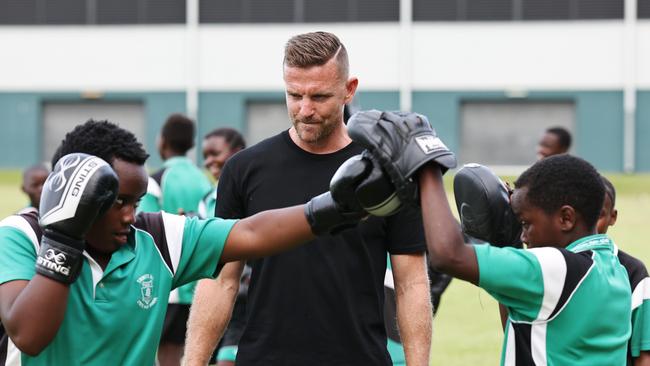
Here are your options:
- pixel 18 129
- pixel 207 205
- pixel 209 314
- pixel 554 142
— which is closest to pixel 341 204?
pixel 209 314

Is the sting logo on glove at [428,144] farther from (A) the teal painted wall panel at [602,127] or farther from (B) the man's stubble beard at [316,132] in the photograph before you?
(A) the teal painted wall panel at [602,127]

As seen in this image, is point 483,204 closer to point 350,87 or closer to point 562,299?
point 562,299

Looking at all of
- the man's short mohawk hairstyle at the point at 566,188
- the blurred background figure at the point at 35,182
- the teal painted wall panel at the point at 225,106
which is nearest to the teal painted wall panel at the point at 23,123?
the teal painted wall panel at the point at 225,106

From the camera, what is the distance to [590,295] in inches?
141

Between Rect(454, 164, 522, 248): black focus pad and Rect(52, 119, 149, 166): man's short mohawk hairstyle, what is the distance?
1226 millimetres

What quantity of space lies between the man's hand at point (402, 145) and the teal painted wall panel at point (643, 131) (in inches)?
1283

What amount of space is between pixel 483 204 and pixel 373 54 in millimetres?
31645

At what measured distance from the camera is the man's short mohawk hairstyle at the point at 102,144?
355 centimetres

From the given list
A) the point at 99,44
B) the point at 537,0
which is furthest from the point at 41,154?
the point at 537,0

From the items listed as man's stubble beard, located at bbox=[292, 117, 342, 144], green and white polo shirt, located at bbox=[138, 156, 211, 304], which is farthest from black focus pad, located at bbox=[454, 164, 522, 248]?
green and white polo shirt, located at bbox=[138, 156, 211, 304]

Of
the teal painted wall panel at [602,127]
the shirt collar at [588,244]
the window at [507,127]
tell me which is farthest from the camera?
the window at [507,127]

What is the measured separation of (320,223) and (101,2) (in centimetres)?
3449

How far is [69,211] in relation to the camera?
312 cm

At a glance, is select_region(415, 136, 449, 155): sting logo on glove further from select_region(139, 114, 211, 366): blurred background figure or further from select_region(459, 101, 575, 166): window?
select_region(459, 101, 575, 166): window
